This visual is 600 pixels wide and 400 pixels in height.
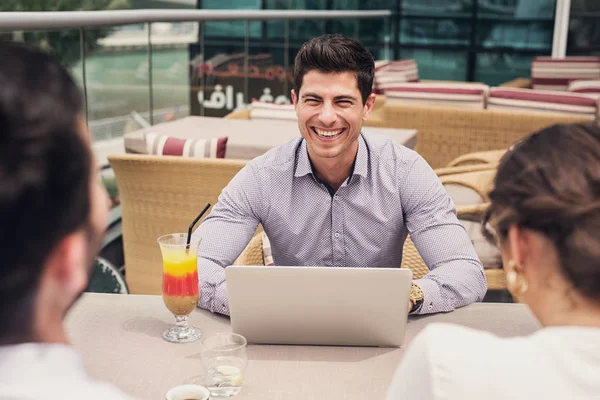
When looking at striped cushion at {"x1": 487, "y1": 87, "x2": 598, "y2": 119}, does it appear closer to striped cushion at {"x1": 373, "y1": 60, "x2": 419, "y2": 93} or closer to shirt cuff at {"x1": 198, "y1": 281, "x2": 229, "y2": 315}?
striped cushion at {"x1": 373, "y1": 60, "x2": 419, "y2": 93}

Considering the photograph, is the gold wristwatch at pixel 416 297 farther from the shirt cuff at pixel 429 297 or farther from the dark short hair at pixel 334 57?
the dark short hair at pixel 334 57

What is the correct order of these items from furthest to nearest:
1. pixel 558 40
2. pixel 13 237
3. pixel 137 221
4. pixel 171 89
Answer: pixel 558 40 < pixel 171 89 < pixel 137 221 < pixel 13 237

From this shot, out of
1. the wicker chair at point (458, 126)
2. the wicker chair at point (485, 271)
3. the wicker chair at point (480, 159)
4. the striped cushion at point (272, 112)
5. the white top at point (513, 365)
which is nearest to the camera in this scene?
the white top at point (513, 365)

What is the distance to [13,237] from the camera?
0.59 meters

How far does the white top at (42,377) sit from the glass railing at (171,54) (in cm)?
203

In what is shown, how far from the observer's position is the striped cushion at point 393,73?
19.3 feet

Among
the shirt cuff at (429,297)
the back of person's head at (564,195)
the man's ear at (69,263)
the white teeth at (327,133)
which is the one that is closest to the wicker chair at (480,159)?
the white teeth at (327,133)

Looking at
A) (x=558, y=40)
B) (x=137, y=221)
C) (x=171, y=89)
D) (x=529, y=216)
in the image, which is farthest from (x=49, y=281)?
(x=558, y=40)

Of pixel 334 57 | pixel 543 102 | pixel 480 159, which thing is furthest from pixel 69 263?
pixel 543 102

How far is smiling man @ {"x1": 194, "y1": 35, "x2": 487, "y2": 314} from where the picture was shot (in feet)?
7.14

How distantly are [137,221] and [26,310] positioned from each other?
240 cm

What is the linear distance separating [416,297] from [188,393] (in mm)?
624

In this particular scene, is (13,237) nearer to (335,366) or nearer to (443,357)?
(443,357)

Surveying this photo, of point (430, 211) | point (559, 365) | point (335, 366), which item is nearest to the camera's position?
point (559, 365)
